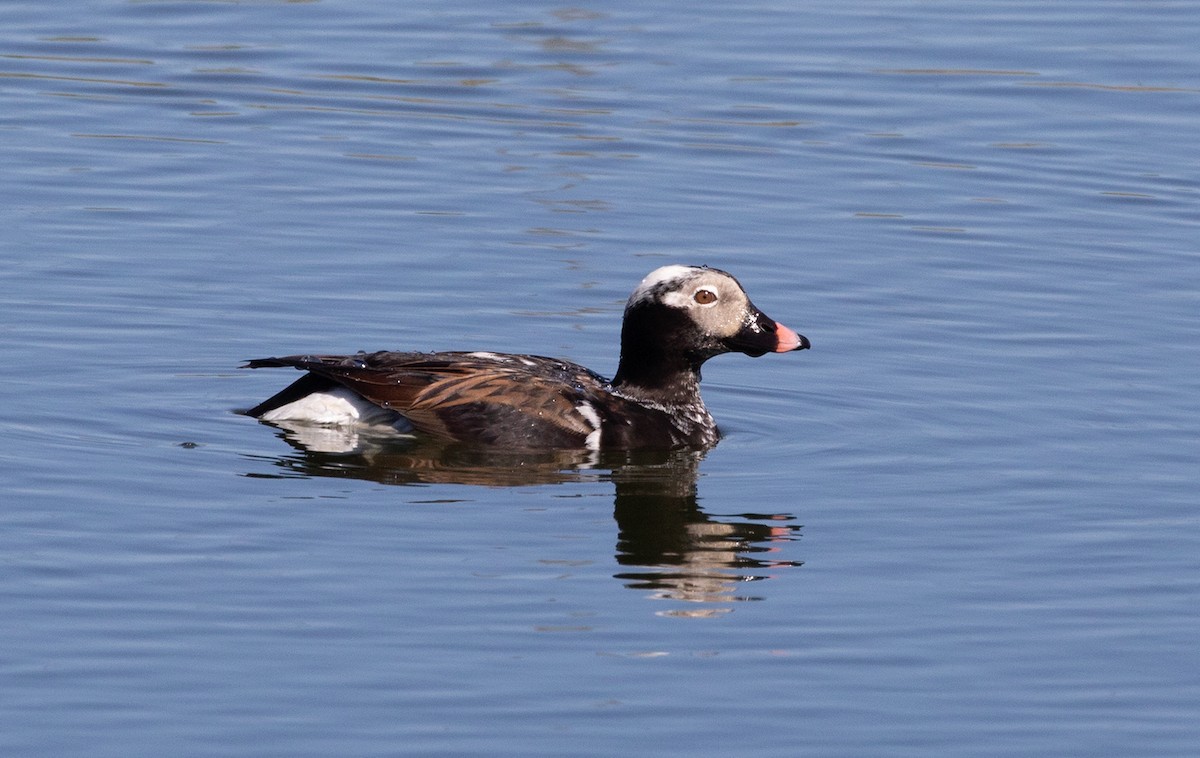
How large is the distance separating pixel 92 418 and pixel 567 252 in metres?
4.50

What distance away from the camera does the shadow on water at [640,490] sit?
33.3 ft

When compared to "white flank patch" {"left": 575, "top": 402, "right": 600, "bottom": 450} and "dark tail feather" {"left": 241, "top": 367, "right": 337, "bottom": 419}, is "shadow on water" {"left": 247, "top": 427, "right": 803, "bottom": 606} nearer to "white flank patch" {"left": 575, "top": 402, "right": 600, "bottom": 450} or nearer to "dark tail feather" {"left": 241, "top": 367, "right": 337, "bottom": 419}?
"white flank patch" {"left": 575, "top": 402, "right": 600, "bottom": 450}

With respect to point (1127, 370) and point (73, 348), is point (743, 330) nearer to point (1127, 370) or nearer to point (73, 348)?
point (1127, 370)

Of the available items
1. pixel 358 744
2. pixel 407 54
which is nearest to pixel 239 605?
pixel 358 744

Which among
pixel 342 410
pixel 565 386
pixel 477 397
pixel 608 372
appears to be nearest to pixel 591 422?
pixel 565 386

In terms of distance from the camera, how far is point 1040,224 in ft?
55.2

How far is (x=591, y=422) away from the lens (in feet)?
40.0

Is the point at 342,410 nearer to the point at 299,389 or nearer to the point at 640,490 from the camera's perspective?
the point at 299,389

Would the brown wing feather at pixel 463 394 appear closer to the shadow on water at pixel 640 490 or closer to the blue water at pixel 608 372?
the shadow on water at pixel 640 490

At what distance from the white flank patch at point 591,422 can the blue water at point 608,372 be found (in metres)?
0.24

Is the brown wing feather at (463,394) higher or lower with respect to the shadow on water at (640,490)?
higher

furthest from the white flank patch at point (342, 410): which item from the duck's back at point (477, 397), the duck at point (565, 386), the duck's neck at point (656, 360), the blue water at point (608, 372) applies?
the duck's neck at point (656, 360)

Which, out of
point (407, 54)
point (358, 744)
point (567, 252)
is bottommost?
point (358, 744)

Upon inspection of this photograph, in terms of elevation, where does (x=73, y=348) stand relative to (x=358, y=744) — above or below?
above
